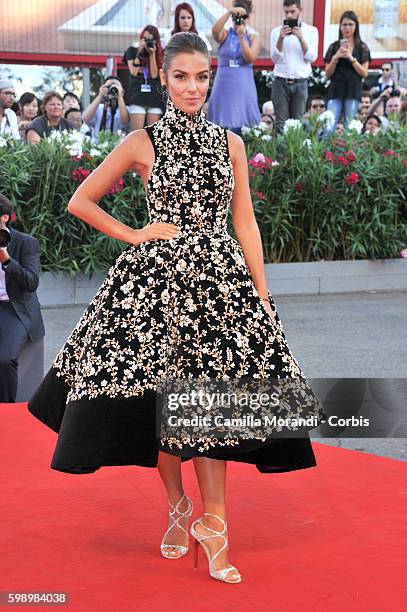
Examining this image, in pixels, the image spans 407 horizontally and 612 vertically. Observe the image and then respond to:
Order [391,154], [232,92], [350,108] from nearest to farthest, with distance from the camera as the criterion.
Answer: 1. [391,154]
2. [232,92]
3. [350,108]

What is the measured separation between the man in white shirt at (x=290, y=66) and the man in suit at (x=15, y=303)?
644cm

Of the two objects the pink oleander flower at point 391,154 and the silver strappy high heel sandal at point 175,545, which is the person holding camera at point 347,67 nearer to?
the pink oleander flower at point 391,154

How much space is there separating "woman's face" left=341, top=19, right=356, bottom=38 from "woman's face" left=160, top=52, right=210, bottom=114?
355 inches

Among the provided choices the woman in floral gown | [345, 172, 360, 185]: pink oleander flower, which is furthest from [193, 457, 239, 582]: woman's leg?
[345, 172, 360, 185]: pink oleander flower

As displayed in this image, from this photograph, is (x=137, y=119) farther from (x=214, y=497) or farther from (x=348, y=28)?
(x=214, y=497)

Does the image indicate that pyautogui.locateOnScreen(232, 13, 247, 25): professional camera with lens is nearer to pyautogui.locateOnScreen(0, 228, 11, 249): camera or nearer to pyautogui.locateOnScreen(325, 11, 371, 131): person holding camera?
pyautogui.locateOnScreen(325, 11, 371, 131): person holding camera

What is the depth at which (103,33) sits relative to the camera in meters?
15.0

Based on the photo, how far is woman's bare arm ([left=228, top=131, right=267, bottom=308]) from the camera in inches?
139

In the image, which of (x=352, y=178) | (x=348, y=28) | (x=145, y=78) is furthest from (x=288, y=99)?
(x=352, y=178)

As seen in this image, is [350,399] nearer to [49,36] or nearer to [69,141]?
[69,141]

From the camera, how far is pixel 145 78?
1116 cm

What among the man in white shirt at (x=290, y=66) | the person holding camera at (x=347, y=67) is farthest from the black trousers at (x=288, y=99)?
the person holding camera at (x=347, y=67)

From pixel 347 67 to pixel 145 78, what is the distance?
8.04ft

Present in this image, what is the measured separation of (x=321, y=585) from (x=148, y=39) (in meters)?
8.42
